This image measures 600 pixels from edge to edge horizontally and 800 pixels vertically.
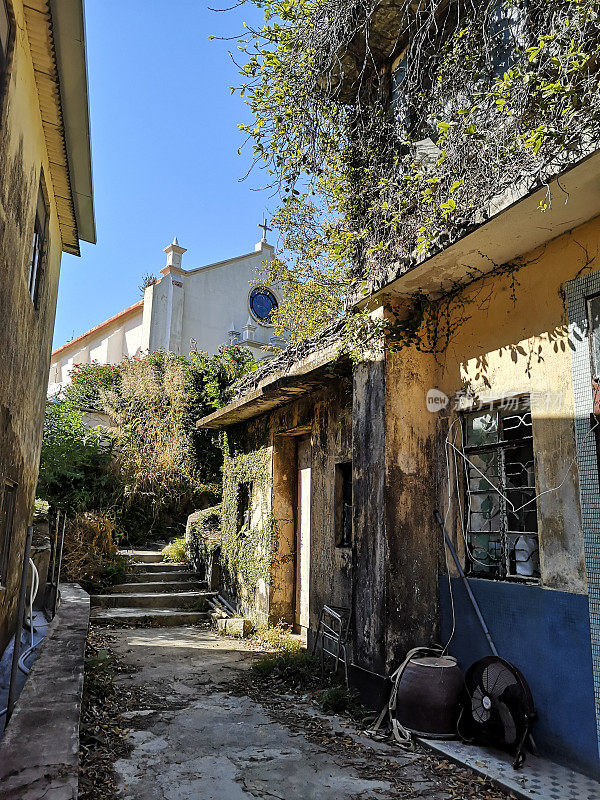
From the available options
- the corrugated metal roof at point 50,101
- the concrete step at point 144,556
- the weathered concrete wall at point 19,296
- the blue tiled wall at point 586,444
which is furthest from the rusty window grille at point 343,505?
the concrete step at point 144,556

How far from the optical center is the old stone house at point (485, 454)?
433 centimetres

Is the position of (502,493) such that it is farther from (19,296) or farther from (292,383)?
(19,296)

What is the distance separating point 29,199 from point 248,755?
5089 mm

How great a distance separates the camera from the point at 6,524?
546cm

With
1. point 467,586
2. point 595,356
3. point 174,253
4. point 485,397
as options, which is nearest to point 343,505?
point 467,586

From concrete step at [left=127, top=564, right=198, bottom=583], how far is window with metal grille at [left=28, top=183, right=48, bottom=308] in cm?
713

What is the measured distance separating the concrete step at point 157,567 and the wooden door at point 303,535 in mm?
4432

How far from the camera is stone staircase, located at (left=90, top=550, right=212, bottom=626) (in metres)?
10.0

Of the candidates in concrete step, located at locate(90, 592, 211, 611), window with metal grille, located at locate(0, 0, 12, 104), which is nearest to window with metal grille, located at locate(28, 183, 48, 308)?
window with metal grille, located at locate(0, 0, 12, 104)

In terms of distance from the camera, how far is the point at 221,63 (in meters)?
5.74

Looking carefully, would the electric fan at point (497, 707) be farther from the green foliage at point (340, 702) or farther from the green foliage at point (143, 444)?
the green foliage at point (143, 444)

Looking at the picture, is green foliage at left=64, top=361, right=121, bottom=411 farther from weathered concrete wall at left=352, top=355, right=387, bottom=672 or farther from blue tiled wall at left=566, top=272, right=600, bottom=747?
blue tiled wall at left=566, top=272, right=600, bottom=747

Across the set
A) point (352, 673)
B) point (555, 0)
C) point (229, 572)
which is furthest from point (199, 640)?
point (555, 0)

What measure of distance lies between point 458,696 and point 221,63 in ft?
20.6
